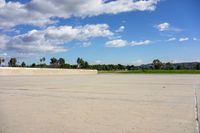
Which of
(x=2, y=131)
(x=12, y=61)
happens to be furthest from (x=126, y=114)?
(x=12, y=61)

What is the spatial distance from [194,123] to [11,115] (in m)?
4.42

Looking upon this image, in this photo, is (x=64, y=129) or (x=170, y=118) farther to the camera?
(x=170, y=118)

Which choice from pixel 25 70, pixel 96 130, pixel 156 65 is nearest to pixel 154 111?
pixel 96 130

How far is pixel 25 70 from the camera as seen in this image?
6119cm

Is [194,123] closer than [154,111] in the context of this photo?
Yes

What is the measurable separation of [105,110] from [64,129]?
2752 millimetres

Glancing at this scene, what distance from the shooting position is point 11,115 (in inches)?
307

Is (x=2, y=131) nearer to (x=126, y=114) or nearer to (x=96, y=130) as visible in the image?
(x=96, y=130)

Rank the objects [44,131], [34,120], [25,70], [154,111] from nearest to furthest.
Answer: [44,131]
[34,120]
[154,111]
[25,70]

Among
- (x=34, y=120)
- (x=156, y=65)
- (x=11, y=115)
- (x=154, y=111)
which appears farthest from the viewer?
(x=156, y=65)

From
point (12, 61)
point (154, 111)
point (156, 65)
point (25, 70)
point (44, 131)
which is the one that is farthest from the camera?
point (156, 65)

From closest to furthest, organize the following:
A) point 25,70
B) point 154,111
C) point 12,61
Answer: point 154,111 < point 25,70 < point 12,61

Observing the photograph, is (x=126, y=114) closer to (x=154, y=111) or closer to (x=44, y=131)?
(x=154, y=111)

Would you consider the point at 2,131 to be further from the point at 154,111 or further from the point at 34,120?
the point at 154,111
